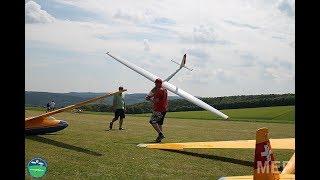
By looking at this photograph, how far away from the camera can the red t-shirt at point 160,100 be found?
9.16 metres

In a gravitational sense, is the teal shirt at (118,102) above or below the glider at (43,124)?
above

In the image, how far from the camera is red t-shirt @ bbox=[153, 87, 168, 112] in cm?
916

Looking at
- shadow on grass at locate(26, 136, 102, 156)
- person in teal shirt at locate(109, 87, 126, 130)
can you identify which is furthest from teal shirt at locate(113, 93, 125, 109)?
shadow on grass at locate(26, 136, 102, 156)

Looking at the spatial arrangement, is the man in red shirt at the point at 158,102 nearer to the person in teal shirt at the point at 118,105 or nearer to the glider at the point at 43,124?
the glider at the point at 43,124

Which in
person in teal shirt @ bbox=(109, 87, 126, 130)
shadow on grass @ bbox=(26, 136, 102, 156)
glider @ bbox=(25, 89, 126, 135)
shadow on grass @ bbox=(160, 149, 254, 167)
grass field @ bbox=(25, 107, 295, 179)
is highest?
person in teal shirt @ bbox=(109, 87, 126, 130)

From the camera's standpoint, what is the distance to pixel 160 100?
9211 mm

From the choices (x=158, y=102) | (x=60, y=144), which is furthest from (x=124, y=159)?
(x=158, y=102)

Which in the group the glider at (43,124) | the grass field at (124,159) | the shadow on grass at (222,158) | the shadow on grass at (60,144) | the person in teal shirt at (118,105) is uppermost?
the person in teal shirt at (118,105)

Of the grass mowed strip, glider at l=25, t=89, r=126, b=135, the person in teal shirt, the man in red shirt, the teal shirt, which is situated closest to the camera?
glider at l=25, t=89, r=126, b=135

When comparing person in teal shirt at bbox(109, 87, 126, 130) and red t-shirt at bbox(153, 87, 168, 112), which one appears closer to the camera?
red t-shirt at bbox(153, 87, 168, 112)

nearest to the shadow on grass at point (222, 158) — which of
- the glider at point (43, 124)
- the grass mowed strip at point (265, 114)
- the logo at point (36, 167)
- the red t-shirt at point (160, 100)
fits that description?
the red t-shirt at point (160, 100)

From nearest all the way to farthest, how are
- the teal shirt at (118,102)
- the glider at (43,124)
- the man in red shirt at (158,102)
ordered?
the glider at (43,124) → the man in red shirt at (158,102) → the teal shirt at (118,102)

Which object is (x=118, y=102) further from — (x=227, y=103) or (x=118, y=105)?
(x=227, y=103)

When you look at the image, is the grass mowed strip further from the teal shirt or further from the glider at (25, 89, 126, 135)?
the glider at (25, 89, 126, 135)
